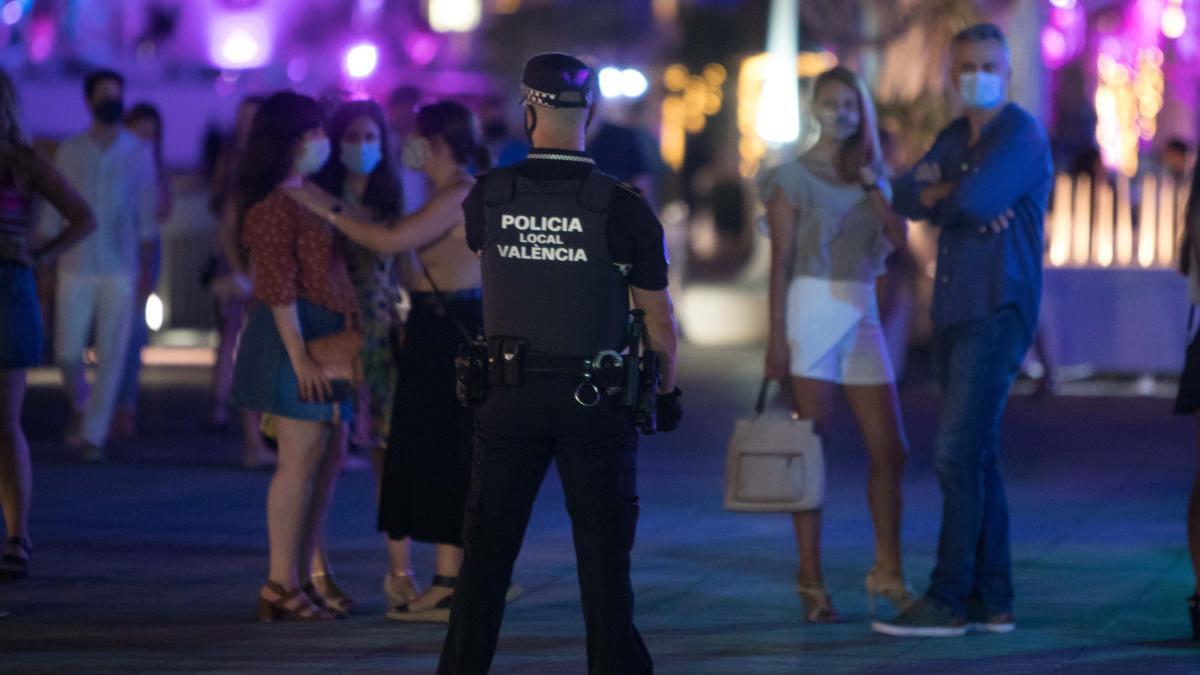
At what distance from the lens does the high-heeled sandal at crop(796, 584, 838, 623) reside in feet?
25.2

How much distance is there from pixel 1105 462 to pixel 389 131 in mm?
5894

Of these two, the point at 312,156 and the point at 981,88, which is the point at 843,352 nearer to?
the point at 981,88

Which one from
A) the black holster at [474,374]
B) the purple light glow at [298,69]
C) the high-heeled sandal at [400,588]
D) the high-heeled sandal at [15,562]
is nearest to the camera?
the black holster at [474,374]

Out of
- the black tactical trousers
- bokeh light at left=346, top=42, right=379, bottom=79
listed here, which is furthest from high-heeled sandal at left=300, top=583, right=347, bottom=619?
bokeh light at left=346, top=42, right=379, bottom=79

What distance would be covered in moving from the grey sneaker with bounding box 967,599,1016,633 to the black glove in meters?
2.17

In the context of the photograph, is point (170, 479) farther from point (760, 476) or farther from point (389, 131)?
point (760, 476)

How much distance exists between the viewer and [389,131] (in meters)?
7.98

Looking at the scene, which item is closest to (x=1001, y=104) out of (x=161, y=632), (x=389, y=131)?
(x=389, y=131)

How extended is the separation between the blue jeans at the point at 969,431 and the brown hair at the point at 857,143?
655 mm

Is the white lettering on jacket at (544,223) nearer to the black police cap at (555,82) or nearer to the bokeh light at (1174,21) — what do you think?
the black police cap at (555,82)

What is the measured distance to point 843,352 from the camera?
7746 millimetres

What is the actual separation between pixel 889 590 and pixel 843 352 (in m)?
0.88

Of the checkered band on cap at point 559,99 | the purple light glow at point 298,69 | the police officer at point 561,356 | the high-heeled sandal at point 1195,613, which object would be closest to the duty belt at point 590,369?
the police officer at point 561,356

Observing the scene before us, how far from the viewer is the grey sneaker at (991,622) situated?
752 cm
